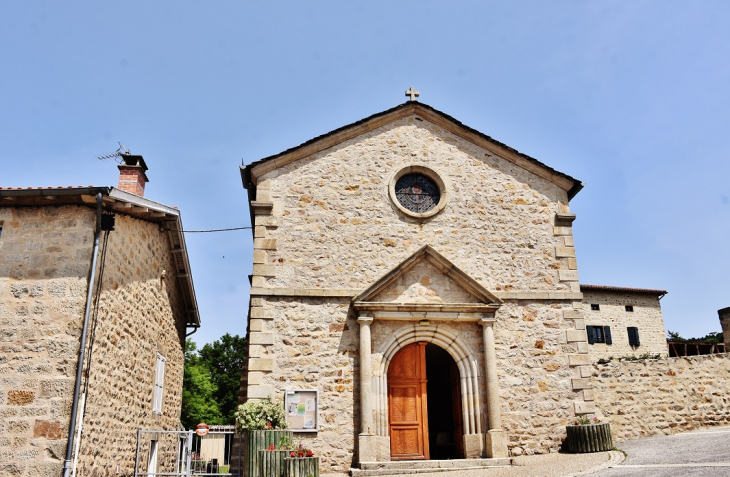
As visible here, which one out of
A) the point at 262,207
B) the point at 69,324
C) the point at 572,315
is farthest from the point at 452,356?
the point at 69,324

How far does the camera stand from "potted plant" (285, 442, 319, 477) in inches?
365

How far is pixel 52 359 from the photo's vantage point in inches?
318

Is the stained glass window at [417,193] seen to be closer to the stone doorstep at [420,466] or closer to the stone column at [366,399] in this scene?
the stone column at [366,399]

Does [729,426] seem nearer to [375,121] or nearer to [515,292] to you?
[515,292]

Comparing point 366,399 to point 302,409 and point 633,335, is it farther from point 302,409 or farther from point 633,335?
point 633,335

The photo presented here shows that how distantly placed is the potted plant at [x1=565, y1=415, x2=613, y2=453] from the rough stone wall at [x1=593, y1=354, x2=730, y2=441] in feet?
10.2

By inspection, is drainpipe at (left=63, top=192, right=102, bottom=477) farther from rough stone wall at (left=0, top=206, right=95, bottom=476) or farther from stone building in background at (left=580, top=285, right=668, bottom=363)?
stone building in background at (left=580, top=285, right=668, bottom=363)

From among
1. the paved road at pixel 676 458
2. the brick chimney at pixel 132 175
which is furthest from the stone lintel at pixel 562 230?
the brick chimney at pixel 132 175

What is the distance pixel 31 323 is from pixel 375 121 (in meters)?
8.05

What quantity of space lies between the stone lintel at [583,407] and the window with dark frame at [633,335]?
15896 mm

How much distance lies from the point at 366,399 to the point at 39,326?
5.65 metres

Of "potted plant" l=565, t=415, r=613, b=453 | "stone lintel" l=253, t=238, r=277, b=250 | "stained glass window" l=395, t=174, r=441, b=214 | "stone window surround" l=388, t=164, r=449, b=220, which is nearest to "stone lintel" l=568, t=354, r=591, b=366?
"potted plant" l=565, t=415, r=613, b=453

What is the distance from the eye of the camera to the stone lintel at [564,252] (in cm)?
1270

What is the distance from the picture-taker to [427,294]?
11906 mm
